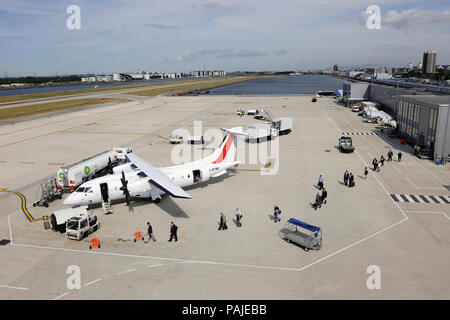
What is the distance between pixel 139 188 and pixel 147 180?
3.50 ft

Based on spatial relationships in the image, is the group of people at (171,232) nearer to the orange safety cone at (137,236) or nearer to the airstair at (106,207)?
the orange safety cone at (137,236)

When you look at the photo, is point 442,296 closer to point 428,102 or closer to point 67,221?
point 67,221

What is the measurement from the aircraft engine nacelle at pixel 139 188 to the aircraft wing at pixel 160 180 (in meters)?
1.07

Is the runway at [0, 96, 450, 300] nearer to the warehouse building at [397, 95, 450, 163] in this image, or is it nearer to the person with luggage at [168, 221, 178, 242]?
the person with luggage at [168, 221, 178, 242]

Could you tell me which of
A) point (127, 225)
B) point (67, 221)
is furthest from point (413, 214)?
point (67, 221)

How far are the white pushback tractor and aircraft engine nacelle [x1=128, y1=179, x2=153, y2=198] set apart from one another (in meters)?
8.55

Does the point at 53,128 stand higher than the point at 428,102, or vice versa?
the point at 428,102

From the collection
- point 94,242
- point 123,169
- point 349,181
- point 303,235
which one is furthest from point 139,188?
point 349,181

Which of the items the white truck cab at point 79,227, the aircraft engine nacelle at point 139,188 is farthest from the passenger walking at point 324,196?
the white truck cab at point 79,227

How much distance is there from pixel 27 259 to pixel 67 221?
3.91m

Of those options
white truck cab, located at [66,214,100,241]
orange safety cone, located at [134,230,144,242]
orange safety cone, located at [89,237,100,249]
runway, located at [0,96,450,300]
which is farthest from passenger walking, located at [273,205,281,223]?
white truck cab, located at [66,214,100,241]

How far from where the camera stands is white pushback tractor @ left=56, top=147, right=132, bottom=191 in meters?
33.3

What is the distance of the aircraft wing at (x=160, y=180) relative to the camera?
25516mm

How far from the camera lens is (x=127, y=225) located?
26703 millimetres
